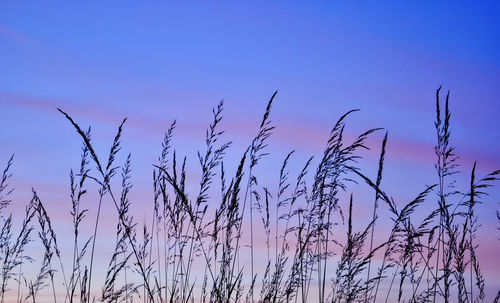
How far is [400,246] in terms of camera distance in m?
4.47

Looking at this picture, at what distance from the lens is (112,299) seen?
4598mm

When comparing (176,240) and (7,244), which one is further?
(7,244)

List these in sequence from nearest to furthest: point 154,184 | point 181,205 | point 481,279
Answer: point 181,205, point 154,184, point 481,279

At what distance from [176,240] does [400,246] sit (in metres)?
1.76

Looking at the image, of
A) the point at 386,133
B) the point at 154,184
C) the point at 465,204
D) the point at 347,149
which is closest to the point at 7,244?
the point at 154,184

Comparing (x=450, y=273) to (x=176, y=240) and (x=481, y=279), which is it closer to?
(x=481, y=279)

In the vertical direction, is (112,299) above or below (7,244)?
below

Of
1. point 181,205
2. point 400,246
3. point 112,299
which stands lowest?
point 112,299

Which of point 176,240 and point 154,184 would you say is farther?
point 154,184

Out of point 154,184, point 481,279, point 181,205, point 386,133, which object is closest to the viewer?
point 386,133

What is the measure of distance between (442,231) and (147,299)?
2.44 m

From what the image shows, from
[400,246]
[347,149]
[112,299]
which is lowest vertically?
[112,299]

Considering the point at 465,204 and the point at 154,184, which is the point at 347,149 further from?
the point at 154,184

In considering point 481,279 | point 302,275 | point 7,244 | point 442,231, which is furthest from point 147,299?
point 481,279
